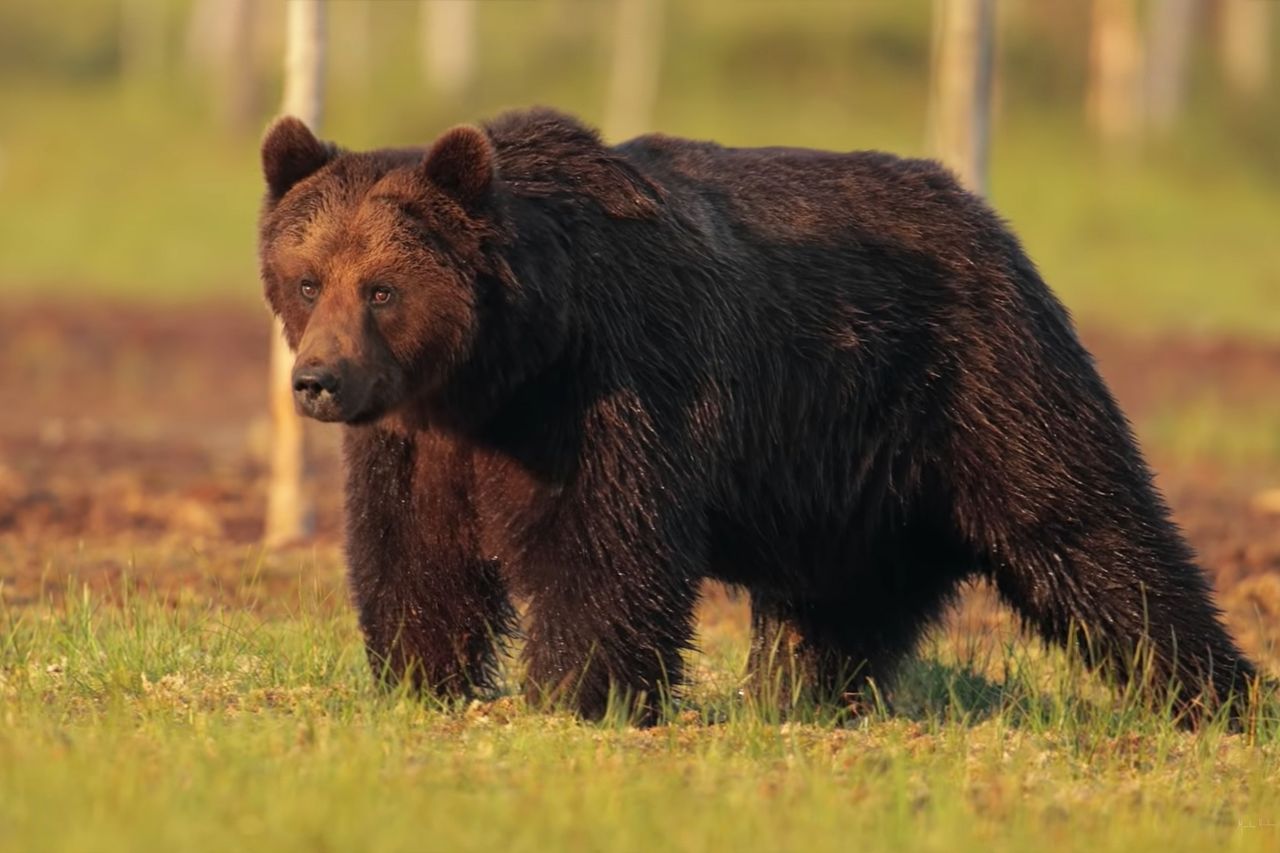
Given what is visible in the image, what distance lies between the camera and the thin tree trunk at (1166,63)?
4288 centimetres

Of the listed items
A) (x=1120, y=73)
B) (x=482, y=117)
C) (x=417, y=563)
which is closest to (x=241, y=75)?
(x=1120, y=73)

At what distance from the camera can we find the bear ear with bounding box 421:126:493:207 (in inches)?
261

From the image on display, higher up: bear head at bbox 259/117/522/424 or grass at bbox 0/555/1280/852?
bear head at bbox 259/117/522/424

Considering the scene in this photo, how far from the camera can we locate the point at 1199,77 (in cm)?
4747

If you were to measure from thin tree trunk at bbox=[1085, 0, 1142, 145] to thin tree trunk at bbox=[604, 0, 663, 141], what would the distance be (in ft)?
29.0

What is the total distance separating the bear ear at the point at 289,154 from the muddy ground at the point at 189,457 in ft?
6.58

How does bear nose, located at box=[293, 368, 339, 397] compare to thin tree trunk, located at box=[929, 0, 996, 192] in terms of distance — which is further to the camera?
thin tree trunk, located at box=[929, 0, 996, 192]

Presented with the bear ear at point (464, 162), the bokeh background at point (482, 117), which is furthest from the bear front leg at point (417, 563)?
the bokeh background at point (482, 117)

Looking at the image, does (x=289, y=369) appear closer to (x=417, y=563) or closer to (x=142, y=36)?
(x=417, y=563)

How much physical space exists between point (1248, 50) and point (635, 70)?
1376 centimetres

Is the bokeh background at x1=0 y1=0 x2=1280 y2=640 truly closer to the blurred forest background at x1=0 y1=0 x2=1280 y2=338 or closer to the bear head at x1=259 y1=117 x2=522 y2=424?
the blurred forest background at x1=0 y1=0 x2=1280 y2=338

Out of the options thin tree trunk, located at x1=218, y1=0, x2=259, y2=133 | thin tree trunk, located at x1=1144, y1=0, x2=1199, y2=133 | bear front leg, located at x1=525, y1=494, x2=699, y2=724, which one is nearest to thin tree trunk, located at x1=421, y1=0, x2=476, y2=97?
thin tree trunk, located at x1=218, y1=0, x2=259, y2=133

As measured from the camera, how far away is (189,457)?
16.0 meters

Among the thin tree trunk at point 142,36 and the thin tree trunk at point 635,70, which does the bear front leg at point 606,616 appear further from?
the thin tree trunk at point 142,36
